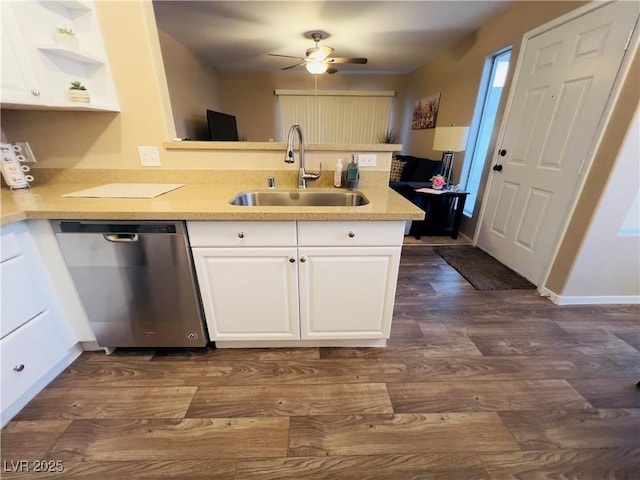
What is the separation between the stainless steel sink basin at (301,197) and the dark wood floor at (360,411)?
89 centimetres

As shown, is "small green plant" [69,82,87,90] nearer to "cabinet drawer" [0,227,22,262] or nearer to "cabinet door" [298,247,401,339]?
"cabinet drawer" [0,227,22,262]

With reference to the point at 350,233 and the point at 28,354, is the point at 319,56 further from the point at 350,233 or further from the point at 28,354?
the point at 28,354

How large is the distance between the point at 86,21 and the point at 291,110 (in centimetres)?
471

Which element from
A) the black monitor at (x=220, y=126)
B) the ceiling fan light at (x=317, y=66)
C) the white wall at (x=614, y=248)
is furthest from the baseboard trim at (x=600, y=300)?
the black monitor at (x=220, y=126)

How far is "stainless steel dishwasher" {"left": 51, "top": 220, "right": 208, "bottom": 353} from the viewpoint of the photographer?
1151 millimetres

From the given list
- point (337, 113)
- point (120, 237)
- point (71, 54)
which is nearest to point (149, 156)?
point (71, 54)

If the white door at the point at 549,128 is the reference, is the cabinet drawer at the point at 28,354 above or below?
below

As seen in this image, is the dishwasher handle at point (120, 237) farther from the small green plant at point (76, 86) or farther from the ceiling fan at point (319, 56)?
the ceiling fan at point (319, 56)

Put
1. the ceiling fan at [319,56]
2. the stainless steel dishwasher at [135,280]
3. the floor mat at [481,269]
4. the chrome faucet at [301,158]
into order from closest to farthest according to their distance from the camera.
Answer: the stainless steel dishwasher at [135,280] < the chrome faucet at [301,158] < the floor mat at [481,269] < the ceiling fan at [319,56]

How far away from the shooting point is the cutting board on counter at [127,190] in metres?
1.29

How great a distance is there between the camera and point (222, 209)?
113 centimetres

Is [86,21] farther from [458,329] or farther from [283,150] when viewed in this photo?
[458,329]

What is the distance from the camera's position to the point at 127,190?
1391 mm

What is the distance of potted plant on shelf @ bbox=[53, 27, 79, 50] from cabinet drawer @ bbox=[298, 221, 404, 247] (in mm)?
1386
